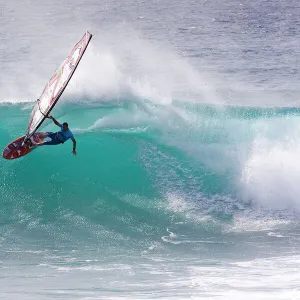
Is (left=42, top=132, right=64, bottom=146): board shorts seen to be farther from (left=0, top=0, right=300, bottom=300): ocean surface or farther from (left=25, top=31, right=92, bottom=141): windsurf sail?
(left=0, top=0, right=300, bottom=300): ocean surface

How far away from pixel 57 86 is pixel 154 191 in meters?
4.17

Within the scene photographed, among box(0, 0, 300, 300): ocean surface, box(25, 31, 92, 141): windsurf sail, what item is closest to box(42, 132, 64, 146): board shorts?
box(25, 31, 92, 141): windsurf sail

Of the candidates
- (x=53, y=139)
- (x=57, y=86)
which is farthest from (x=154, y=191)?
(x=57, y=86)

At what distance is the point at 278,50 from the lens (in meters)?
Result: 31.4

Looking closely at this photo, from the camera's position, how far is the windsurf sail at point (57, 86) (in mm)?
11102

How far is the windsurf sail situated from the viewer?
11.1 metres

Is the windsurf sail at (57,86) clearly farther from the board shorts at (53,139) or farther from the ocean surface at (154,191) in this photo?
the ocean surface at (154,191)

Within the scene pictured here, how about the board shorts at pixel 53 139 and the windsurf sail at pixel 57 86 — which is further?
the board shorts at pixel 53 139

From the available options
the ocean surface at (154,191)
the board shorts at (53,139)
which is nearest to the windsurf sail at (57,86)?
the board shorts at (53,139)

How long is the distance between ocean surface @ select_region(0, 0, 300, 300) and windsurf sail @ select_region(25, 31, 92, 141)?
218 centimetres

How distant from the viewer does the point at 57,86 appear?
37.9 ft

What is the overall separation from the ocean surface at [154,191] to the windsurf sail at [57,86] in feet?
7.15

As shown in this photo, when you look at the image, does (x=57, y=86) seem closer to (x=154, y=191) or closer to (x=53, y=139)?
(x=53, y=139)

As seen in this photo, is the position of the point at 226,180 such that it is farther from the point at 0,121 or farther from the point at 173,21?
the point at 173,21
